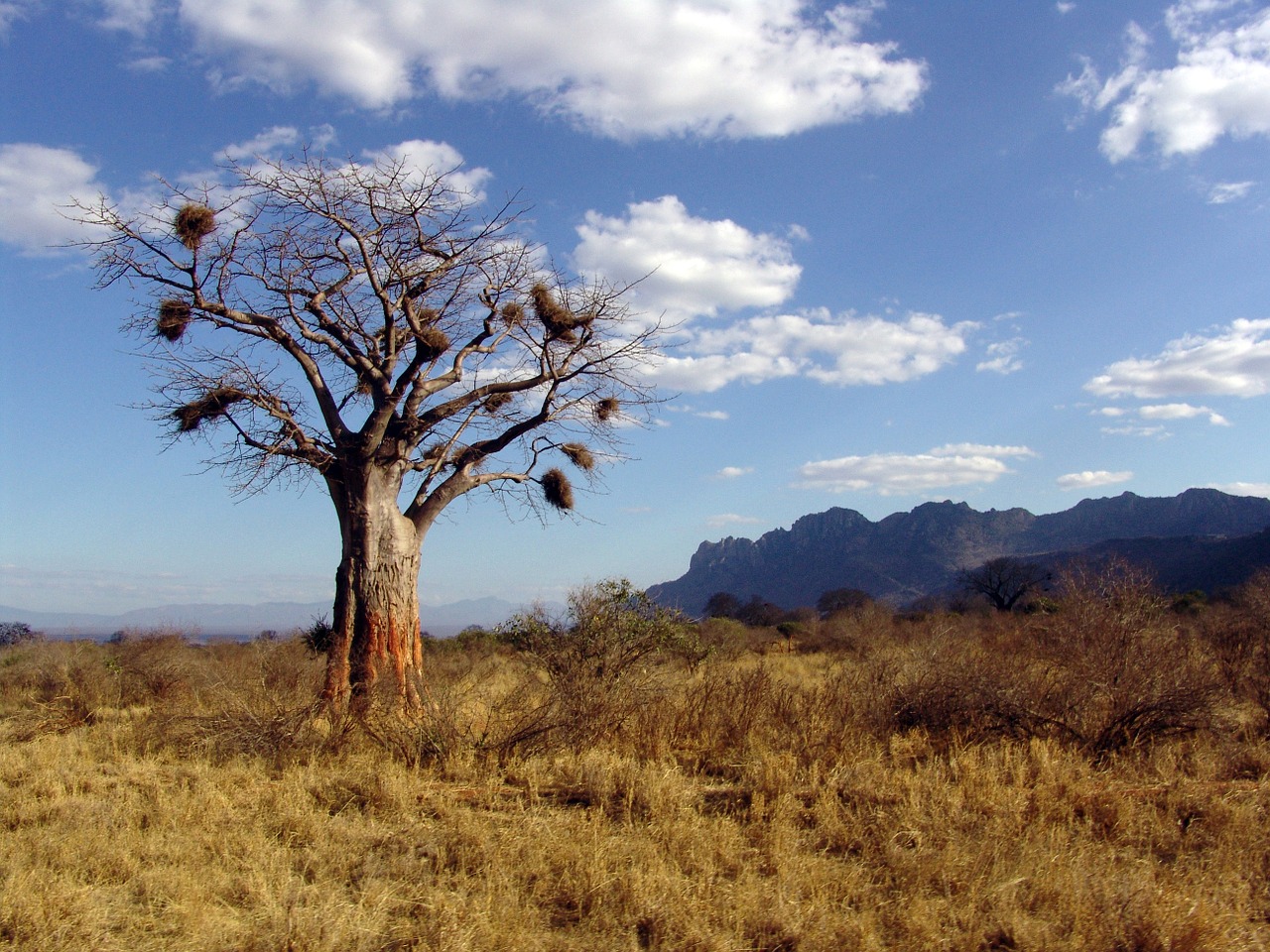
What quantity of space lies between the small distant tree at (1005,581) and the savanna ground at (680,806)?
122 feet

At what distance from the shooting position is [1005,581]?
47031 millimetres

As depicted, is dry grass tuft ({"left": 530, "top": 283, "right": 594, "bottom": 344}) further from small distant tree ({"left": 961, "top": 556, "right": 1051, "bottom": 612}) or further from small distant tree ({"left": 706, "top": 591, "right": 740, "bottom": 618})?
small distant tree ({"left": 706, "top": 591, "right": 740, "bottom": 618})

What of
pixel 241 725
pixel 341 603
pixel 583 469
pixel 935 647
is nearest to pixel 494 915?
pixel 241 725

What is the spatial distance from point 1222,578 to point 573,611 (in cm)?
5235

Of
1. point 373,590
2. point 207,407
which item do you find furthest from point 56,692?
point 373,590

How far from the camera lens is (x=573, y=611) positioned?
396 inches

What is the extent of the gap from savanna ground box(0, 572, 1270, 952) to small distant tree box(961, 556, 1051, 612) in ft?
122

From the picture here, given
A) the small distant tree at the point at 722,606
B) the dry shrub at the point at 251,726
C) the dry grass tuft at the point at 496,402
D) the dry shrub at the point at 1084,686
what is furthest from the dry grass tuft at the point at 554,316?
the small distant tree at the point at 722,606

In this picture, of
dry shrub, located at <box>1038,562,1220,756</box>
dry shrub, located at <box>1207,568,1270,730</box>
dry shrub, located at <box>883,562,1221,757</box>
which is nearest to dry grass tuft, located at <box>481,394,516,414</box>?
dry shrub, located at <box>883,562,1221,757</box>

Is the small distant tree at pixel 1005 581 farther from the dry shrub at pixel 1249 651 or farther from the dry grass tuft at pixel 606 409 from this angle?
the dry grass tuft at pixel 606 409

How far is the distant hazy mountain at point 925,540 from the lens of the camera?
88562 mm

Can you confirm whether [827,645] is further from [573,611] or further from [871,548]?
[871,548]

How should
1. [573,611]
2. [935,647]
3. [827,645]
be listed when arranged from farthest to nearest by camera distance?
[827,645] < [573,611] < [935,647]

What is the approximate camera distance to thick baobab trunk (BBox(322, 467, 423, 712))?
355 inches
